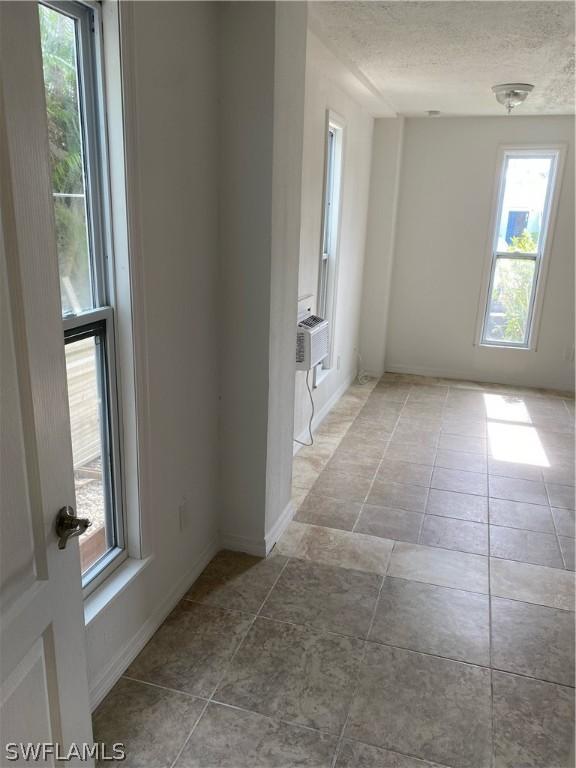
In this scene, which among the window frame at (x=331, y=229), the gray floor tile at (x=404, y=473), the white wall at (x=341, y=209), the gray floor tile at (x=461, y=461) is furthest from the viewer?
the window frame at (x=331, y=229)

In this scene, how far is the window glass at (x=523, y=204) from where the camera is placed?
538cm

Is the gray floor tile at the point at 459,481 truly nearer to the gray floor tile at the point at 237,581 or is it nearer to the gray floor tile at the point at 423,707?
the gray floor tile at the point at 237,581

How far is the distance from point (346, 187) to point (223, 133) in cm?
246

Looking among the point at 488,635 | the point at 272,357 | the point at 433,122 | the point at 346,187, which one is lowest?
the point at 488,635

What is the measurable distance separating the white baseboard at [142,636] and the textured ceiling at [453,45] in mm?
2649

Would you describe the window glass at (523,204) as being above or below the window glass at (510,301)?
above

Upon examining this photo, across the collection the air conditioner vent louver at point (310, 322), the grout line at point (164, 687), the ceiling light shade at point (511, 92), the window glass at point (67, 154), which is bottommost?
the grout line at point (164, 687)

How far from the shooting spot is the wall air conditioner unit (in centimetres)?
373

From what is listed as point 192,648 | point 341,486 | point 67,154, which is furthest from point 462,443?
point 67,154

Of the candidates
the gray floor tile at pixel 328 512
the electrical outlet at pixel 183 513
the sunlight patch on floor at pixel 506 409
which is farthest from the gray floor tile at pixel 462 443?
the electrical outlet at pixel 183 513

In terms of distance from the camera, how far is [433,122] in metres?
5.45

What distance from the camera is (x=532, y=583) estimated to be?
8.79 feet

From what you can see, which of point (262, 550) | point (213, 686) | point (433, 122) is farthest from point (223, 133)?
point (433, 122)

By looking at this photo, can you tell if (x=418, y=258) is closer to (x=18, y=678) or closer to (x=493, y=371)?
(x=493, y=371)
